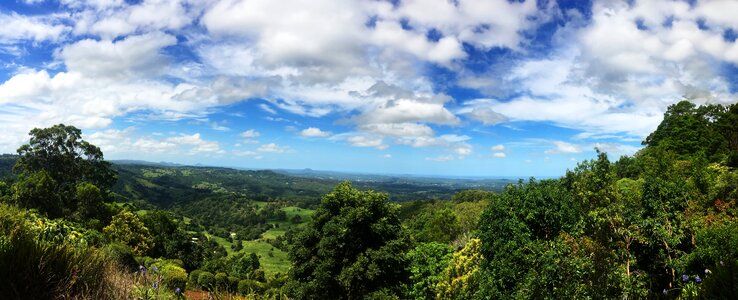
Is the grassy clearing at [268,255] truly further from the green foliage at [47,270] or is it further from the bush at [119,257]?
the green foliage at [47,270]

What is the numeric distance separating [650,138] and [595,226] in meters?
53.9

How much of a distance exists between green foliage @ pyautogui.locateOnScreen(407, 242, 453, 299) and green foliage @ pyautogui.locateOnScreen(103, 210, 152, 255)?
85.2 feet

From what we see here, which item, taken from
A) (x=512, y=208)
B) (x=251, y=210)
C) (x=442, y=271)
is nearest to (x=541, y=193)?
(x=512, y=208)

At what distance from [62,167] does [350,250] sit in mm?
42186

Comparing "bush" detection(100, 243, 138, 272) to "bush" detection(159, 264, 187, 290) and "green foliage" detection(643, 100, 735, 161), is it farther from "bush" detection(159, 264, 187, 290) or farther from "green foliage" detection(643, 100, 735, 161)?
"green foliage" detection(643, 100, 735, 161)

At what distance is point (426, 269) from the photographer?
30766mm

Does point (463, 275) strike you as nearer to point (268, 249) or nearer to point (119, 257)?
point (119, 257)

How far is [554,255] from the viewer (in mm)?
15969

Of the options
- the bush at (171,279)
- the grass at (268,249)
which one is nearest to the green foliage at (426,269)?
the bush at (171,279)

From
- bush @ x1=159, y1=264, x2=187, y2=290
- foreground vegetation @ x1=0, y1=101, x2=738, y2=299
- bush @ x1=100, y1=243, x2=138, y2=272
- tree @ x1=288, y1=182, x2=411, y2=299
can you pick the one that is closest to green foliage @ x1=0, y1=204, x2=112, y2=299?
foreground vegetation @ x1=0, y1=101, x2=738, y2=299

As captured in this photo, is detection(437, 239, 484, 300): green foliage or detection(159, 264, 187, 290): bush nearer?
detection(159, 264, 187, 290): bush

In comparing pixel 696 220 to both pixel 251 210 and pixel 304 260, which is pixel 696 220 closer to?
pixel 304 260

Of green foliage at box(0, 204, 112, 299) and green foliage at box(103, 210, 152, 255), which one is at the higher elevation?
green foliage at box(0, 204, 112, 299)

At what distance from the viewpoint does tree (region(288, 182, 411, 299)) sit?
2148 cm
